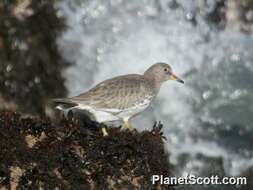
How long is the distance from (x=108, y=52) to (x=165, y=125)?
2.19m

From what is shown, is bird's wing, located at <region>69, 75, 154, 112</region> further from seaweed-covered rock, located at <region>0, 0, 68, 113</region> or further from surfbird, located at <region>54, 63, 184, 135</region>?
seaweed-covered rock, located at <region>0, 0, 68, 113</region>

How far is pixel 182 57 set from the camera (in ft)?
47.8

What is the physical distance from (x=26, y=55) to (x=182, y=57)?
11.3 ft

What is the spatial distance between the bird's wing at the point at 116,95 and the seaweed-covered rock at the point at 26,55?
450cm

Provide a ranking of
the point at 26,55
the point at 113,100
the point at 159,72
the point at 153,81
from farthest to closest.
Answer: the point at 26,55, the point at 159,72, the point at 153,81, the point at 113,100

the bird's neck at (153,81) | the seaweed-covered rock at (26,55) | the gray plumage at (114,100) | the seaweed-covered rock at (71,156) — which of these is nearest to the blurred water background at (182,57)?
the seaweed-covered rock at (26,55)

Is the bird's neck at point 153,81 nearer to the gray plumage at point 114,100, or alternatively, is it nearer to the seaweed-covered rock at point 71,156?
the gray plumage at point 114,100

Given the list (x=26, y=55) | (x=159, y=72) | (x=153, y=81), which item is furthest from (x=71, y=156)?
(x=26, y=55)

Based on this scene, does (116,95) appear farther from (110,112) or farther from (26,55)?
(26,55)

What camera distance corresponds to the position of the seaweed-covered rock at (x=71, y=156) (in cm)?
654

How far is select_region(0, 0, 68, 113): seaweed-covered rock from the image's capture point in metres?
12.8

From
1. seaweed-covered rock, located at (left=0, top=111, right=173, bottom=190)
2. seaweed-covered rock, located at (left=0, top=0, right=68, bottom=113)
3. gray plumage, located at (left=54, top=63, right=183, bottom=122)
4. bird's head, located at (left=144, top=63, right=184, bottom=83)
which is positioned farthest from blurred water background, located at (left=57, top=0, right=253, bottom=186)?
seaweed-covered rock, located at (left=0, top=111, right=173, bottom=190)

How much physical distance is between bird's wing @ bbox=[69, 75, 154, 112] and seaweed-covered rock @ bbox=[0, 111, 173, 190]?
2.39 feet

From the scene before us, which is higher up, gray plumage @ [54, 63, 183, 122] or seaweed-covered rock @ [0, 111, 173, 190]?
gray plumage @ [54, 63, 183, 122]
